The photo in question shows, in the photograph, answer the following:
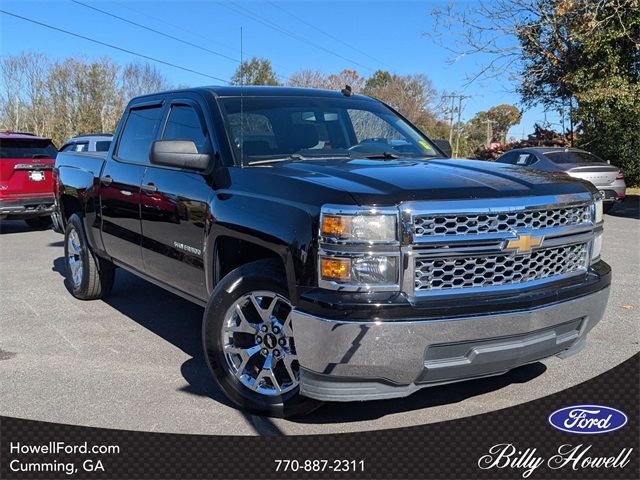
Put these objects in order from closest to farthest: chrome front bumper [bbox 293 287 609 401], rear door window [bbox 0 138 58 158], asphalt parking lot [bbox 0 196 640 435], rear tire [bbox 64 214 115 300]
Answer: chrome front bumper [bbox 293 287 609 401] → asphalt parking lot [bbox 0 196 640 435] → rear tire [bbox 64 214 115 300] → rear door window [bbox 0 138 58 158]

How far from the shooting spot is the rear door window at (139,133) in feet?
16.5

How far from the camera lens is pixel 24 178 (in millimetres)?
11266

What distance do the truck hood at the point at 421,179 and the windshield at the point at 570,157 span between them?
11.3 meters

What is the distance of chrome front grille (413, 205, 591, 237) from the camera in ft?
9.72

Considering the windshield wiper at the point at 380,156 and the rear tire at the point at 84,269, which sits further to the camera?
the rear tire at the point at 84,269

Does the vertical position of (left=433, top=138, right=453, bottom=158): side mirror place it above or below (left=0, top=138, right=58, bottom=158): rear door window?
above

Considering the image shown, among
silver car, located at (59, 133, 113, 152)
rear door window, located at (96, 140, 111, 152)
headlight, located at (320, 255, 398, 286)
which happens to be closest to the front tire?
headlight, located at (320, 255, 398, 286)

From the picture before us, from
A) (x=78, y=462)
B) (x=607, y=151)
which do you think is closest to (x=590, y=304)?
(x=78, y=462)

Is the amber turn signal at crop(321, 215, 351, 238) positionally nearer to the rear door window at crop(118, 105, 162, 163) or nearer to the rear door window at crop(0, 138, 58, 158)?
the rear door window at crop(118, 105, 162, 163)

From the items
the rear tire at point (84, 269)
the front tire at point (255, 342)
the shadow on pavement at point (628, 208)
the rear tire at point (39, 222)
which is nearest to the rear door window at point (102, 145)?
the rear tire at point (39, 222)

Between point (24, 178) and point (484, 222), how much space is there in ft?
33.9

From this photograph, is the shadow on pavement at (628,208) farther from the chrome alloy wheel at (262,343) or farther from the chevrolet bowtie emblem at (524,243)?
the chrome alloy wheel at (262,343)

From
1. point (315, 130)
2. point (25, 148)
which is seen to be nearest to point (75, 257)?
point (315, 130)

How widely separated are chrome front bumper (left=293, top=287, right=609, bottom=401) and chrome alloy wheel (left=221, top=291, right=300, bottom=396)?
0.29 meters
